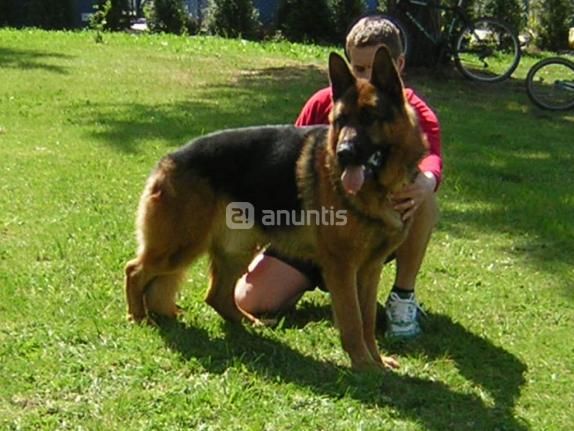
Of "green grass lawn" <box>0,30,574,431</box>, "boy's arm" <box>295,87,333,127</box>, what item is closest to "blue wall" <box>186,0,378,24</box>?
"green grass lawn" <box>0,30,574,431</box>

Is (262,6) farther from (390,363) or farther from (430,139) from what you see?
(390,363)

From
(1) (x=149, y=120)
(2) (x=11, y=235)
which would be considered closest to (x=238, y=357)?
(2) (x=11, y=235)

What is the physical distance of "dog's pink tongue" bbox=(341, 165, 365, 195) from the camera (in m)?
3.71

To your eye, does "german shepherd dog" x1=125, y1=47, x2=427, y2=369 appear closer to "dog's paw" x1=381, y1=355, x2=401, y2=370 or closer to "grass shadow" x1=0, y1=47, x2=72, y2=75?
"dog's paw" x1=381, y1=355, x2=401, y2=370

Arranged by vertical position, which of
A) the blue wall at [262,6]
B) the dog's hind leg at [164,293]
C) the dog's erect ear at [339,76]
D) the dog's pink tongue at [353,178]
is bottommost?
the dog's hind leg at [164,293]

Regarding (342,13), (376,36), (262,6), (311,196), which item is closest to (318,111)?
(376,36)

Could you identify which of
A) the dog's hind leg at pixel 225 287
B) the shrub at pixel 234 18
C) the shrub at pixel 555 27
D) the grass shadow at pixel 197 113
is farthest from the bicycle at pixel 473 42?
the dog's hind leg at pixel 225 287

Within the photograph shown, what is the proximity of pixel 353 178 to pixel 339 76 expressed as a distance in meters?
0.46

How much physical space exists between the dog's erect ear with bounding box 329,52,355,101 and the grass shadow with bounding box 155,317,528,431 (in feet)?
4.31

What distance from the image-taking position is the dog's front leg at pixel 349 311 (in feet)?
13.1

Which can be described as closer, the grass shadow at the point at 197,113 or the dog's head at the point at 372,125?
the dog's head at the point at 372,125

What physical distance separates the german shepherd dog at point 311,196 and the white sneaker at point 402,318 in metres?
0.32

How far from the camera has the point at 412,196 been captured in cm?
405

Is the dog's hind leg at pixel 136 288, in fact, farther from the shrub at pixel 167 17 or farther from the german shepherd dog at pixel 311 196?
the shrub at pixel 167 17
